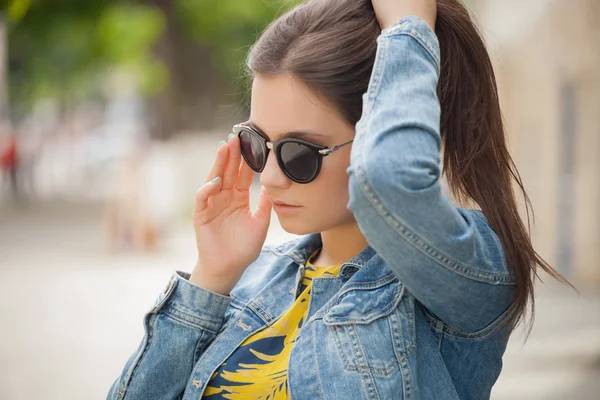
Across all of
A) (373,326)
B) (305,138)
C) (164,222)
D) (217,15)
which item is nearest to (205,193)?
(305,138)

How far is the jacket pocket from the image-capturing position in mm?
1604

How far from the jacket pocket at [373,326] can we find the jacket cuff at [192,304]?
32 centimetres

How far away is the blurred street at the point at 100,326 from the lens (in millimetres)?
5230

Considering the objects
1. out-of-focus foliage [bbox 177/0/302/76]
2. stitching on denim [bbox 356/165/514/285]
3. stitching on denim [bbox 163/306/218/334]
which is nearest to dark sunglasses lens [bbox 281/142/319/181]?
stitching on denim [bbox 356/165/514/285]

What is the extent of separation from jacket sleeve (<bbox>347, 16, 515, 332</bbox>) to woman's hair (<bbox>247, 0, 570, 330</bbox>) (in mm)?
105

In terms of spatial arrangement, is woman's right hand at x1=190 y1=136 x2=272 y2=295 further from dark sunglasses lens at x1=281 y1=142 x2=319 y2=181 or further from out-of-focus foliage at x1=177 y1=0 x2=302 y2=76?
out-of-focus foliage at x1=177 y1=0 x2=302 y2=76

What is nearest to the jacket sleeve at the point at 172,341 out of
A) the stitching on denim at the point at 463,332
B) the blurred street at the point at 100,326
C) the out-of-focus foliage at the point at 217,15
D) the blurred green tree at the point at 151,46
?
the stitching on denim at the point at 463,332

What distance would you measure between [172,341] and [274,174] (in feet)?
1.57

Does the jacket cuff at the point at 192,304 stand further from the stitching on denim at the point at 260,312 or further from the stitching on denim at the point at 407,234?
the stitching on denim at the point at 407,234

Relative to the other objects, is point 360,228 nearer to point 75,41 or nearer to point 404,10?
point 404,10

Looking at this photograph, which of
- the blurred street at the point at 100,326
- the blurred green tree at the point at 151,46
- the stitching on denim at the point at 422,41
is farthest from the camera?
the blurred green tree at the point at 151,46

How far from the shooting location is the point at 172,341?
5.96 feet

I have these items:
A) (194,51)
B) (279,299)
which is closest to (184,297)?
(279,299)

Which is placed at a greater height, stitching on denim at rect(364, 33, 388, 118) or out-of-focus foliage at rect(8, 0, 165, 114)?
out-of-focus foliage at rect(8, 0, 165, 114)
